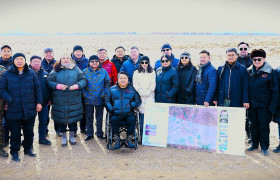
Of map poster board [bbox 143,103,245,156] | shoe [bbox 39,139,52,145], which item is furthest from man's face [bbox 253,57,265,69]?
shoe [bbox 39,139,52,145]

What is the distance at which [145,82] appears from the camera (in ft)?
19.6

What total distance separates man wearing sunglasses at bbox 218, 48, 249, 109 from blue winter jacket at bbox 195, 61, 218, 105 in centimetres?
16

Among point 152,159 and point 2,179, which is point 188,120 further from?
point 2,179

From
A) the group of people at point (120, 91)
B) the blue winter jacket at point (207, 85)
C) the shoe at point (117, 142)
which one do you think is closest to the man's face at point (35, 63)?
the group of people at point (120, 91)

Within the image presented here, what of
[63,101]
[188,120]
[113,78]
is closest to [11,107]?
[63,101]

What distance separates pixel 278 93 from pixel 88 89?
4100 mm

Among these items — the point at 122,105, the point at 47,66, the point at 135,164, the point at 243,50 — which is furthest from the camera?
the point at 47,66

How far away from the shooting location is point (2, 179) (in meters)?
4.41

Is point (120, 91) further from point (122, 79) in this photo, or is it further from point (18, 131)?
point (18, 131)

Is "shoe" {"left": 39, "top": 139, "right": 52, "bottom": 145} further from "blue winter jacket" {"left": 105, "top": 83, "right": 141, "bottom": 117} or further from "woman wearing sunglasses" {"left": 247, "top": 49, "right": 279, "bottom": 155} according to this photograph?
"woman wearing sunglasses" {"left": 247, "top": 49, "right": 279, "bottom": 155}

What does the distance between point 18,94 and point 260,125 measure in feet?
16.1

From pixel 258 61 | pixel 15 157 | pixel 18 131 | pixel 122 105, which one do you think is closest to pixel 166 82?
pixel 122 105

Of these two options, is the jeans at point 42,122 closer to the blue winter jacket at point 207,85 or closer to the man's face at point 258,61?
the blue winter jacket at point 207,85

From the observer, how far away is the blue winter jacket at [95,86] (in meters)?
6.09
